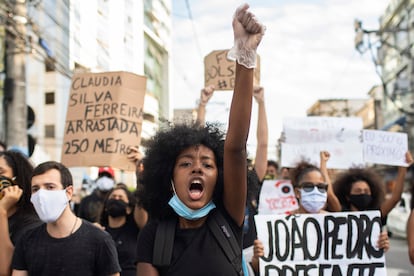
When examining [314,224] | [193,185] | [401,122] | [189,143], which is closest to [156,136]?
[189,143]

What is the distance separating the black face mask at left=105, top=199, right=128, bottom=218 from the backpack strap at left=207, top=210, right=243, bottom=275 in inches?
111

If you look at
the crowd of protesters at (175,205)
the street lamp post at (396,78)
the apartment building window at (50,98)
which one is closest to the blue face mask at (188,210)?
the crowd of protesters at (175,205)

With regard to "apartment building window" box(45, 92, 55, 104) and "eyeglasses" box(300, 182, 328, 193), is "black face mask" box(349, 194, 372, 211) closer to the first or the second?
"eyeglasses" box(300, 182, 328, 193)

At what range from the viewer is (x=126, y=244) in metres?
5.02

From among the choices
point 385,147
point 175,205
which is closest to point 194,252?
point 175,205

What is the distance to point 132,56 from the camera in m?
16.6

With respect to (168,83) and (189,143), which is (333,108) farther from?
(189,143)

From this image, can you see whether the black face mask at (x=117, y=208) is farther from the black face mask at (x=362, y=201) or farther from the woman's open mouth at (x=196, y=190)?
the woman's open mouth at (x=196, y=190)

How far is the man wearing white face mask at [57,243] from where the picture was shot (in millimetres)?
3111

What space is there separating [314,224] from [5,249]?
2000 millimetres

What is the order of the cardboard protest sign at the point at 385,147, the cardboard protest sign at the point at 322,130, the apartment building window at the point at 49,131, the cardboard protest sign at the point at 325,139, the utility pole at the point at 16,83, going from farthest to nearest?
the apartment building window at the point at 49,131, the utility pole at the point at 16,83, the cardboard protest sign at the point at 322,130, the cardboard protest sign at the point at 325,139, the cardboard protest sign at the point at 385,147

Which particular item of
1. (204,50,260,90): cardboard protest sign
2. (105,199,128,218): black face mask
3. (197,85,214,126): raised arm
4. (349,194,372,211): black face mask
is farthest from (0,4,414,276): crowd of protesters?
(204,50,260,90): cardboard protest sign

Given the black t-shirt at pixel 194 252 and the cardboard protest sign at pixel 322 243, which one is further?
the cardboard protest sign at pixel 322 243

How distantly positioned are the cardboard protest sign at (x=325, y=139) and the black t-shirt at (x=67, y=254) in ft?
11.4
